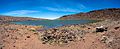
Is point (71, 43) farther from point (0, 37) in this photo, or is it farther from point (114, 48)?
point (0, 37)

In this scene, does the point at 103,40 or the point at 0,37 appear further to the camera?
the point at 0,37

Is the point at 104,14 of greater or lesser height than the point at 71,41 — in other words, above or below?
above

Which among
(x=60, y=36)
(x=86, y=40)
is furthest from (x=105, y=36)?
(x=60, y=36)

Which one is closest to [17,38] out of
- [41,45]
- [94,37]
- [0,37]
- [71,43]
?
[0,37]

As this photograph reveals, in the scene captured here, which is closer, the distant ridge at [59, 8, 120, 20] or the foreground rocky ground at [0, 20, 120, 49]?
the foreground rocky ground at [0, 20, 120, 49]

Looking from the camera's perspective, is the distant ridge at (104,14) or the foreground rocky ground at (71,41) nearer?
the foreground rocky ground at (71,41)

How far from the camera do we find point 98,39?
1625 cm

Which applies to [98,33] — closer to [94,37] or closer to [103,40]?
[94,37]

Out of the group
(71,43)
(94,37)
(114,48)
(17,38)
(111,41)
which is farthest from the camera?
(17,38)

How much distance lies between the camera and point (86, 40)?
16516 millimetres

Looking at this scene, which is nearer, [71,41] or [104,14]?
[71,41]

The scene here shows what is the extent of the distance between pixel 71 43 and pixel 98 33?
11.2ft

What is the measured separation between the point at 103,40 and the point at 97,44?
0.80 meters

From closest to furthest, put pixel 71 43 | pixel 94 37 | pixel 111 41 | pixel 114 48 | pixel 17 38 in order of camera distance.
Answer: pixel 114 48 < pixel 111 41 < pixel 71 43 < pixel 94 37 < pixel 17 38
